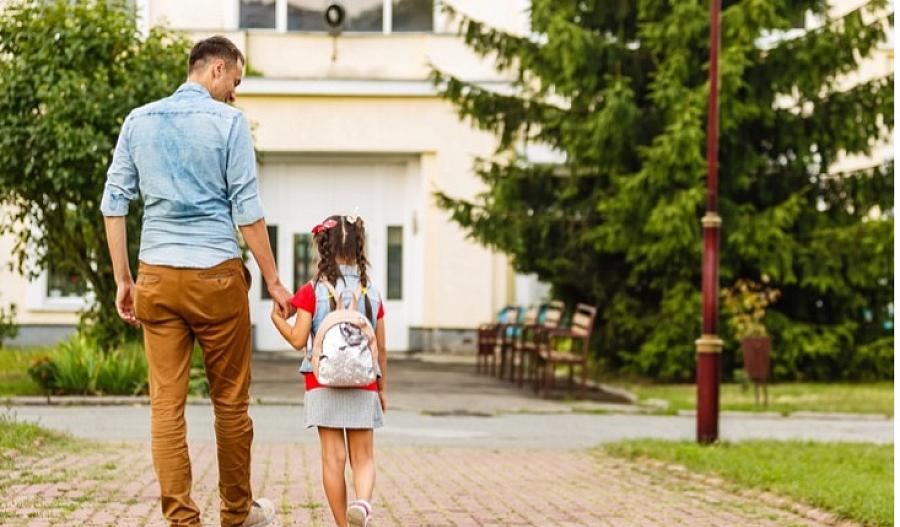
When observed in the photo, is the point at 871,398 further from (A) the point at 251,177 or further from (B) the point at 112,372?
(A) the point at 251,177

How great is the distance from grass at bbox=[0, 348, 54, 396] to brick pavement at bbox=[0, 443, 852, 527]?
6.01 meters

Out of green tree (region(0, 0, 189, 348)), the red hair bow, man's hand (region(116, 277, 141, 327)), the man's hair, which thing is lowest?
man's hand (region(116, 277, 141, 327))

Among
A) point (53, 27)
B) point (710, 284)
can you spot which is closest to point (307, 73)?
point (53, 27)

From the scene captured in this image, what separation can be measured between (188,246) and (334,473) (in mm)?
1209

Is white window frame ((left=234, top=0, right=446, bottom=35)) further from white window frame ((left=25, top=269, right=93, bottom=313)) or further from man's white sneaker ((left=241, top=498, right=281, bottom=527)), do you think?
man's white sneaker ((left=241, top=498, right=281, bottom=527))

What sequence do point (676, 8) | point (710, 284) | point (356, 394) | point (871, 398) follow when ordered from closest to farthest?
point (356, 394) → point (710, 284) → point (871, 398) → point (676, 8)

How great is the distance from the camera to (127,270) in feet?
22.9

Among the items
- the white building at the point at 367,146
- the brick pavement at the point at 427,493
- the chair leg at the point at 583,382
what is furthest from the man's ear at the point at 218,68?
the white building at the point at 367,146

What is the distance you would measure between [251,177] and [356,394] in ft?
3.49

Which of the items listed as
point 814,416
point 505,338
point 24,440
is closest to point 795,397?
point 814,416

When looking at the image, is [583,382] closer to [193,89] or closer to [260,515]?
[260,515]

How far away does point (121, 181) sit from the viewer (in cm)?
707

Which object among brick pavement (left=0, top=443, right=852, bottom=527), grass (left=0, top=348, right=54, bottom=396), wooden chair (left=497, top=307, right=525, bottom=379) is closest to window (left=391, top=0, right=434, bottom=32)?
wooden chair (left=497, top=307, right=525, bottom=379)

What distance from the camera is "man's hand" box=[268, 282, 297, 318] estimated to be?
7.00m
